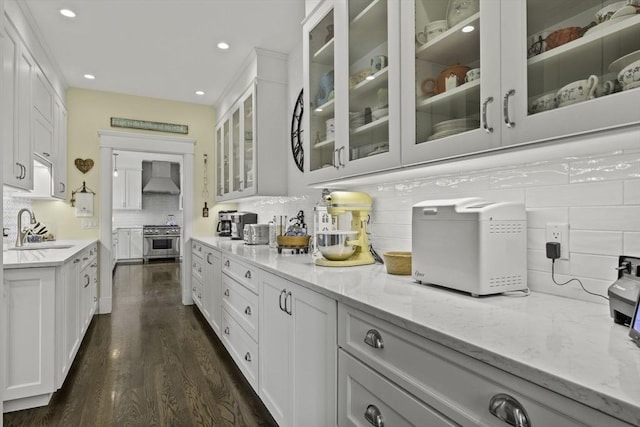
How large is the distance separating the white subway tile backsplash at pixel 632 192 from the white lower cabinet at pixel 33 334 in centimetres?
283

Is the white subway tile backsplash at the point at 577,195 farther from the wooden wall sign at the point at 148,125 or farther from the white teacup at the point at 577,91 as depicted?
the wooden wall sign at the point at 148,125

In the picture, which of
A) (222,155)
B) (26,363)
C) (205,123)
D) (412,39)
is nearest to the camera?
(412,39)

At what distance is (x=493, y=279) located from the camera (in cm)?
118

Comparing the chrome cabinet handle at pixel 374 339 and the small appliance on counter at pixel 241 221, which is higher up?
the small appliance on counter at pixel 241 221

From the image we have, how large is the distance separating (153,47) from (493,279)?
336 cm

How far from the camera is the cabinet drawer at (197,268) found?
13.1ft

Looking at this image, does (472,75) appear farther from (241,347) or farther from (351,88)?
(241,347)

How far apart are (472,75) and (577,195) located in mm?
522

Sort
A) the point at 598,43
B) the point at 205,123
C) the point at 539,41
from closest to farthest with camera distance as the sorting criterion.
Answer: the point at 598,43
the point at 539,41
the point at 205,123

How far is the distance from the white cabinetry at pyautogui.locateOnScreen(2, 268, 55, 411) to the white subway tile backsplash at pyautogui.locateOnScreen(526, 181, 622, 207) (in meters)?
2.64

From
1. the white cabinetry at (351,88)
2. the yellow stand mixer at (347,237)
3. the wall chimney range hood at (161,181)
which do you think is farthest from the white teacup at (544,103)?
the wall chimney range hood at (161,181)

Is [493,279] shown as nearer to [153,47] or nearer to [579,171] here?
[579,171]

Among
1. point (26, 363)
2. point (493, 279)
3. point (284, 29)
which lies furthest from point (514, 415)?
point (284, 29)

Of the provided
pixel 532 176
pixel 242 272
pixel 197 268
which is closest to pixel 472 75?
pixel 532 176
